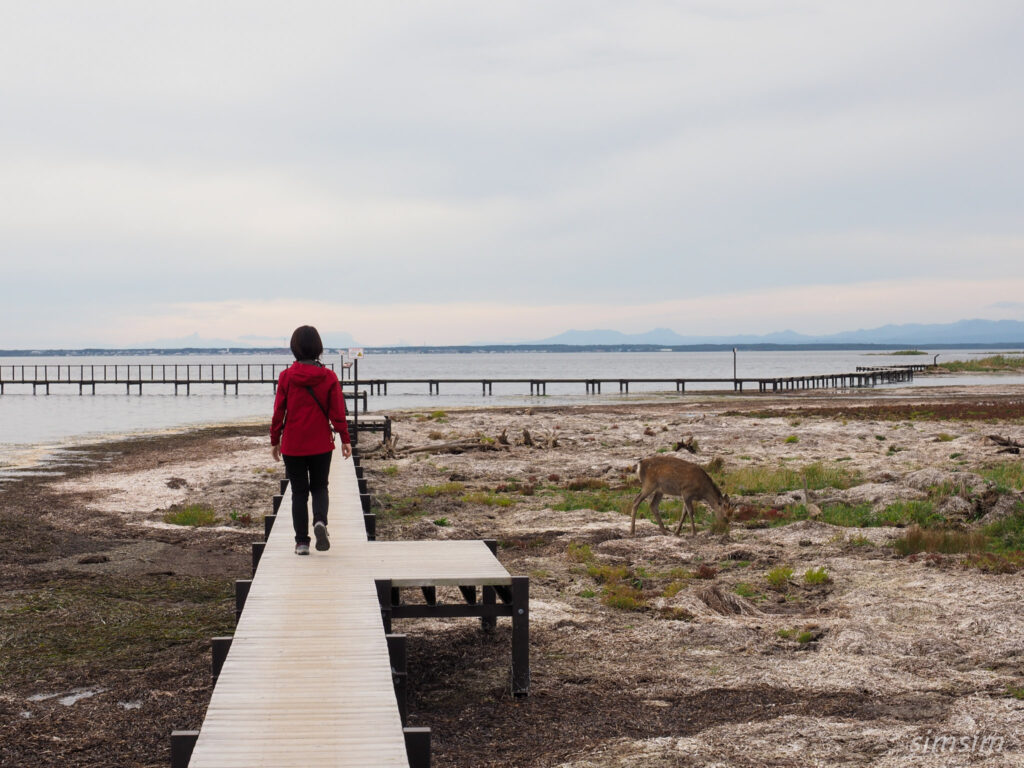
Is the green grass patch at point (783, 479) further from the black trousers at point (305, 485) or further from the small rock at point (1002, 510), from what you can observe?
the black trousers at point (305, 485)

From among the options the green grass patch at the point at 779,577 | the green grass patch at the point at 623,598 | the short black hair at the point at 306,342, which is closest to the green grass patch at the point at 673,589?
the green grass patch at the point at 623,598

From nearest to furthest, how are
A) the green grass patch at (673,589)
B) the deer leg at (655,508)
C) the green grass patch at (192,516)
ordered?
the green grass patch at (673,589)
the deer leg at (655,508)
the green grass patch at (192,516)

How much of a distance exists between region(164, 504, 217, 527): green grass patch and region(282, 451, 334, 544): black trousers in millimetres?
7402

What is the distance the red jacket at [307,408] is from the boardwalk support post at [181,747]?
3913 mm

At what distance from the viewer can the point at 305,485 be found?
8.67 m

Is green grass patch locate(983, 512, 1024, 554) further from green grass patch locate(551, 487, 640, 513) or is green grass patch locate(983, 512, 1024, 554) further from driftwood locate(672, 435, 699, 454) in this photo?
driftwood locate(672, 435, 699, 454)

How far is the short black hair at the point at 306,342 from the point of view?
838cm

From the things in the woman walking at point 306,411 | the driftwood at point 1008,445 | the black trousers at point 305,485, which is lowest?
the driftwood at point 1008,445

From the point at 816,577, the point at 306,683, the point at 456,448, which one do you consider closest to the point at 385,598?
the point at 306,683

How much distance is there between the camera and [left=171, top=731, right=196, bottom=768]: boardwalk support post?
4.59m

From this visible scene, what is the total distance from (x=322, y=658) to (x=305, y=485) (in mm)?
2746

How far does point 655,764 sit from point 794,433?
23.4m

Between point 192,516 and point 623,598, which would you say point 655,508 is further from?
point 192,516

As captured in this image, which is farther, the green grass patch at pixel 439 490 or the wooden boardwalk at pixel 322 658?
the green grass patch at pixel 439 490
